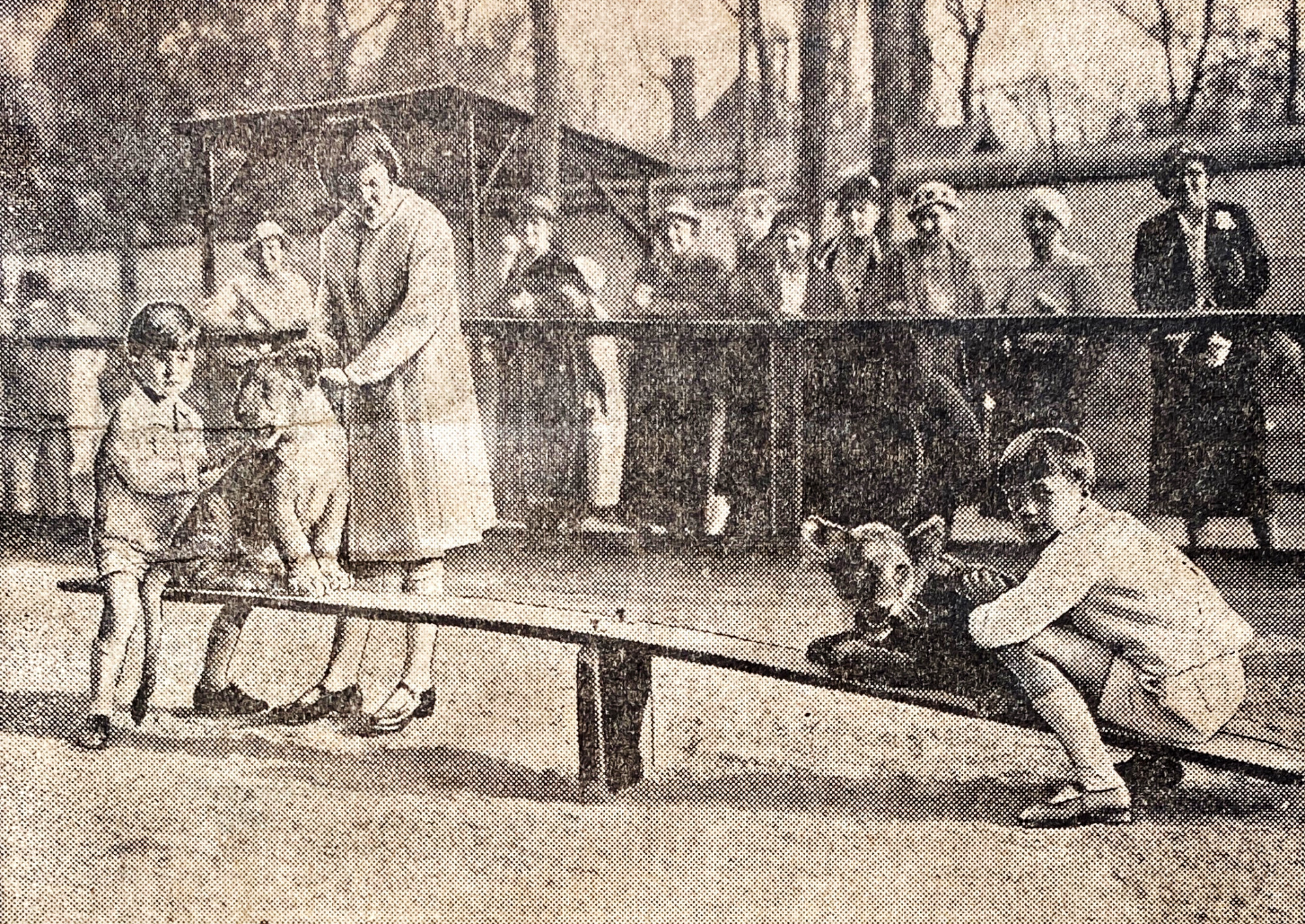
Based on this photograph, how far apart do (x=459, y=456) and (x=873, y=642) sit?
128 centimetres

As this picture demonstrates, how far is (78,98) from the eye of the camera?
139 inches

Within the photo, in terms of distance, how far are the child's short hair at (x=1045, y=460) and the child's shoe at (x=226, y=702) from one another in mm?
2229

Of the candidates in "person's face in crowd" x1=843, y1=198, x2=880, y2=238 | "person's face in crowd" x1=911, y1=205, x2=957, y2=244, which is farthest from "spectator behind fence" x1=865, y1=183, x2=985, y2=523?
"person's face in crowd" x1=843, y1=198, x2=880, y2=238

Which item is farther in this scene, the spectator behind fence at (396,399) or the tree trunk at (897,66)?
the spectator behind fence at (396,399)

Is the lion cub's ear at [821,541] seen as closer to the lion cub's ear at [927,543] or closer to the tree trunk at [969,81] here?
the lion cub's ear at [927,543]

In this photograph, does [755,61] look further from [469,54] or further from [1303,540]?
[1303,540]

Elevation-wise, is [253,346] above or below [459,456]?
above

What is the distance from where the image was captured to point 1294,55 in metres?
3.10

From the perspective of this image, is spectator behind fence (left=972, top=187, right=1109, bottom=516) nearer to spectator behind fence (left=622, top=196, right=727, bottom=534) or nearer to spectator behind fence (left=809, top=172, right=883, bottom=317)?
spectator behind fence (left=809, top=172, right=883, bottom=317)

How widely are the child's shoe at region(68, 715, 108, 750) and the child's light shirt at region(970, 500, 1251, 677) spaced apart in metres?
2.55

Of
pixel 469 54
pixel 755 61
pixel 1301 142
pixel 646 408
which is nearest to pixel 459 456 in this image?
pixel 646 408

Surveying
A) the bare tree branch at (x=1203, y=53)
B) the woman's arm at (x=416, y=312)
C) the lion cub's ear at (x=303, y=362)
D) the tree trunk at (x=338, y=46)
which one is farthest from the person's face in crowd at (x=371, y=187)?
the bare tree branch at (x=1203, y=53)

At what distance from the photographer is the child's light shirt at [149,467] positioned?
3.45 m

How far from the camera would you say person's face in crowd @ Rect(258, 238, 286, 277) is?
11.0ft
